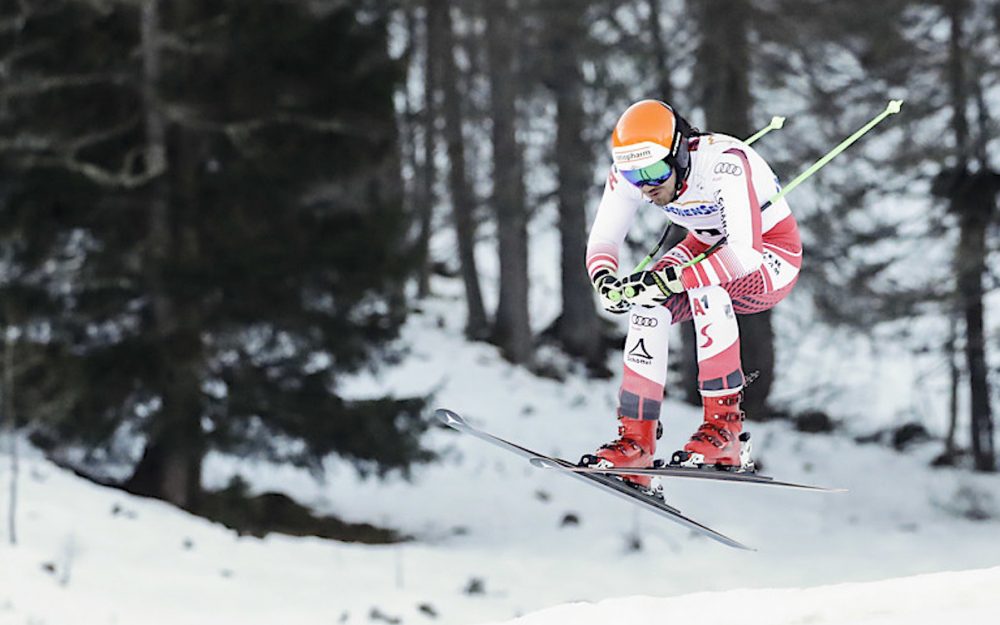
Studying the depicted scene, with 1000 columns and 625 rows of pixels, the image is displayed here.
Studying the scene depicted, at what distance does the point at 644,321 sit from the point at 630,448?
0.50m

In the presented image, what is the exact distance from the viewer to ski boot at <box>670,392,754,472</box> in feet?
14.1

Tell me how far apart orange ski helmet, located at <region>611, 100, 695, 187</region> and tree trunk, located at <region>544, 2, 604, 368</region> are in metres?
10.4

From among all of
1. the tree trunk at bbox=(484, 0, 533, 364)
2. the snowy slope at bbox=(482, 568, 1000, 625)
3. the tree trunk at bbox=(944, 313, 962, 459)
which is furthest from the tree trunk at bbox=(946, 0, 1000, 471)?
the snowy slope at bbox=(482, 568, 1000, 625)

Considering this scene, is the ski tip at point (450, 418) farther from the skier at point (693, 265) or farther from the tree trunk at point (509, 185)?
the tree trunk at point (509, 185)

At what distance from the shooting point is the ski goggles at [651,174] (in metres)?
4.01

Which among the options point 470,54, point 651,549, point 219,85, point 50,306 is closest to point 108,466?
point 50,306

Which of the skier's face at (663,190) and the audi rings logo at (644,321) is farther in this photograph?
the audi rings logo at (644,321)

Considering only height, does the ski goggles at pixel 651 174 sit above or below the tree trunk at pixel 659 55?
below

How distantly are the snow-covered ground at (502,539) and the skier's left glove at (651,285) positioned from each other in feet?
4.18

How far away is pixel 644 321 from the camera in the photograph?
4324 millimetres

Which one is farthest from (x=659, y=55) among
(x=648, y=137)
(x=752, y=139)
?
(x=648, y=137)

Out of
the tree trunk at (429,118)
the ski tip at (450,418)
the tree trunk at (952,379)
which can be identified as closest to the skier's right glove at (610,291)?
the ski tip at (450,418)

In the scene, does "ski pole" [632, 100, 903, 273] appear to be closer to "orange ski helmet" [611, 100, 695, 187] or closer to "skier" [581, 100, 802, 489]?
"skier" [581, 100, 802, 489]

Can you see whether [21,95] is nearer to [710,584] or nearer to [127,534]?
[127,534]
